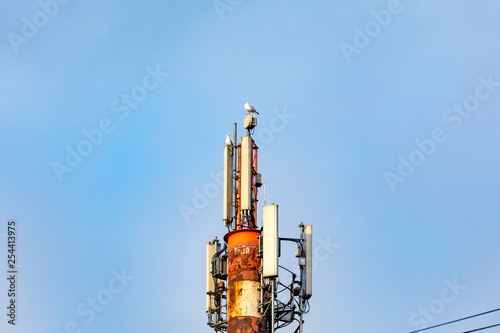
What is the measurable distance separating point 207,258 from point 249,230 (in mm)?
5136

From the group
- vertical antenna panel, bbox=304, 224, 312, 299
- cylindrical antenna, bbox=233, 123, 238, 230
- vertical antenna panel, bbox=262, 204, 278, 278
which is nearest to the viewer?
vertical antenna panel, bbox=262, 204, 278, 278

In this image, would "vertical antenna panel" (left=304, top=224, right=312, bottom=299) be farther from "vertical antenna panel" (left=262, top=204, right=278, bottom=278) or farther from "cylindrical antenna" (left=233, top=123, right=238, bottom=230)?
"cylindrical antenna" (left=233, top=123, right=238, bottom=230)

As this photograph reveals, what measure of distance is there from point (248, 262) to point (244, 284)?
1.43 meters

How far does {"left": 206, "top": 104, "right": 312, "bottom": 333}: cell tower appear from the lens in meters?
71.9

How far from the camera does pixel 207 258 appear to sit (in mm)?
78188

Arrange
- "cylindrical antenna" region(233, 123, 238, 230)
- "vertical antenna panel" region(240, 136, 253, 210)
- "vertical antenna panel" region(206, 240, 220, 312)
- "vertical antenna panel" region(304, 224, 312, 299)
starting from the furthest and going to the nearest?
1. "vertical antenna panel" region(206, 240, 220, 312)
2. "cylindrical antenna" region(233, 123, 238, 230)
3. "vertical antenna panel" region(240, 136, 253, 210)
4. "vertical antenna panel" region(304, 224, 312, 299)

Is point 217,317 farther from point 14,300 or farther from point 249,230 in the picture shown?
point 14,300

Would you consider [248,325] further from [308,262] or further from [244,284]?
[308,262]

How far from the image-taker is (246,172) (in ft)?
249

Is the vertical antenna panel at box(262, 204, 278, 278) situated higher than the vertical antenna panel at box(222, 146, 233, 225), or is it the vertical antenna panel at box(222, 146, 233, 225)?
the vertical antenna panel at box(222, 146, 233, 225)

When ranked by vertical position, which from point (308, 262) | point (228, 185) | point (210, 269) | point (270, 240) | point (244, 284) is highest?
point (228, 185)

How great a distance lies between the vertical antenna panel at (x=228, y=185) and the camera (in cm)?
7606

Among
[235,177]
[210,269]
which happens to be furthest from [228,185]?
[210,269]

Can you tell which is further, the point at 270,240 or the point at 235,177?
the point at 235,177
